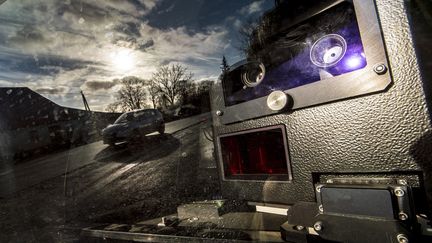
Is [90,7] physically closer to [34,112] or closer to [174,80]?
[174,80]

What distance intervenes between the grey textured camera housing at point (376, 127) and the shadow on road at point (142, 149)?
463 mm

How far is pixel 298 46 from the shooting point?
0.99 meters

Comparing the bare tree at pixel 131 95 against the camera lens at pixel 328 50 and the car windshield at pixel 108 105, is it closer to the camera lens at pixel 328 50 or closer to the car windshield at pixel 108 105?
the car windshield at pixel 108 105

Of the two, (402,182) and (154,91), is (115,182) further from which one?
(402,182)

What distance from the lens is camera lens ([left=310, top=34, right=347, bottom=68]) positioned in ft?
2.94

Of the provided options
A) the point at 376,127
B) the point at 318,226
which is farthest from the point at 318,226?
the point at 376,127

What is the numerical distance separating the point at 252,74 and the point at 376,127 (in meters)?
0.53

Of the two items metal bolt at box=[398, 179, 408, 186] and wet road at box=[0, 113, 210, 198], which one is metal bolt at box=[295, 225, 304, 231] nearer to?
metal bolt at box=[398, 179, 408, 186]

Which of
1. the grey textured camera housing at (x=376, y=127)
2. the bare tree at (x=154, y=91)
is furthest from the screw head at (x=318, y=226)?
the bare tree at (x=154, y=91)

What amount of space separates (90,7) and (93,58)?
0.22 meters

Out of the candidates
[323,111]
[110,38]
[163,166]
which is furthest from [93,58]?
[323,111]

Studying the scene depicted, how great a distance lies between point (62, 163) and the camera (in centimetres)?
124

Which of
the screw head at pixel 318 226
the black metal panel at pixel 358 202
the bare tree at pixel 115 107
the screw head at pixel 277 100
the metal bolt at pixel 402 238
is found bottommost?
the metal bolt at pixel 402 238

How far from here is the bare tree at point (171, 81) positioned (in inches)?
43.0
